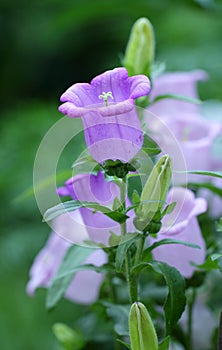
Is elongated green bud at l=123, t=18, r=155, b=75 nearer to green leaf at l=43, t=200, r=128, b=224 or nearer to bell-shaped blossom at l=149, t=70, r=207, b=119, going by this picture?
bell-shaped blossom at l=149, t=70, r=207, b=119

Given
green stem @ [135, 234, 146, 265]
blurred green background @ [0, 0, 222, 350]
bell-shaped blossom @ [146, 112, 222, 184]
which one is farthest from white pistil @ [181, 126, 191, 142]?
green stem @ [135, 234, 146, 265]

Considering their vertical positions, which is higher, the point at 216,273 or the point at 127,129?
the point at 127,129

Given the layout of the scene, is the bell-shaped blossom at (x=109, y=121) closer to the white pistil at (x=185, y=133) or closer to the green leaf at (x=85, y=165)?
the green leaf at (x=85, y=165)

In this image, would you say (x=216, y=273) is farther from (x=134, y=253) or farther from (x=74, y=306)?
(x=74, y=306)

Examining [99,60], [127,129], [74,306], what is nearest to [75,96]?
[127,129]

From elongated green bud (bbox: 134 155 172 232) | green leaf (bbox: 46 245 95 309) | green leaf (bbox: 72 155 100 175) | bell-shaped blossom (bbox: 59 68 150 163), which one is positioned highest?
bell-shaped blossom (bbox: 59 68 150 163)

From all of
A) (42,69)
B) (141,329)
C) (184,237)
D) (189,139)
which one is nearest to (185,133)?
(189,139)

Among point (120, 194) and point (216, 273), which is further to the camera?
point (216, 273)

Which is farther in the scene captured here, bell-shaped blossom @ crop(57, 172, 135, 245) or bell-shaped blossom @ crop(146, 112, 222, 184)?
bell-shaped blossom @ crop(146, 112, 222, 184)
